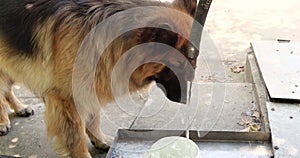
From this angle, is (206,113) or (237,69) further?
(237,69)

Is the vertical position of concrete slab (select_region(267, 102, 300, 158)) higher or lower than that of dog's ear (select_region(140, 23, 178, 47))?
lower

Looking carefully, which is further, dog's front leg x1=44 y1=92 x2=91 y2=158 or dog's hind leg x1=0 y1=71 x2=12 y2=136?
dog's hind leg x1=0 y1=71 x2=12 y2=136

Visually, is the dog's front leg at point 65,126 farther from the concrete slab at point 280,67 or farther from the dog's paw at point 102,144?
the concrete slab at point 280,67

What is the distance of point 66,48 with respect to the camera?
2525mm

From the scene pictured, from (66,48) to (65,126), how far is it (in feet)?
1.96

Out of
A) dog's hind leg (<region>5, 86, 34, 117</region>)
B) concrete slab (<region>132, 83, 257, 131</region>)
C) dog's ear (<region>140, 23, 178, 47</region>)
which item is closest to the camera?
dog's ear (<region>140, 23, 178, 47</region>)

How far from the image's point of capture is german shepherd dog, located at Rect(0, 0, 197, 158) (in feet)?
7.92

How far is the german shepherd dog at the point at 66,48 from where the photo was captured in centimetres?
241

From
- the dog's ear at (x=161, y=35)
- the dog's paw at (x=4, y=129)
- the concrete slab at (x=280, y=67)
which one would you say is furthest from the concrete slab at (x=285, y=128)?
the dog's paw at (x=4, y=129)

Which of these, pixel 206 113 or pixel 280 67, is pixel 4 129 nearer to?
pixel 206 113

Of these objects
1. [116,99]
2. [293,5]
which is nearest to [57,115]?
[116,99]

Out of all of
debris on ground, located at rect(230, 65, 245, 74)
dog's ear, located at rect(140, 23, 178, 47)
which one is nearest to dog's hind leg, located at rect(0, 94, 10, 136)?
dog's ear, located at rect(140, 23, 178, 47)

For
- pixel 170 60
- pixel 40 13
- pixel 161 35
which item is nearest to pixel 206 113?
pixel 170 60

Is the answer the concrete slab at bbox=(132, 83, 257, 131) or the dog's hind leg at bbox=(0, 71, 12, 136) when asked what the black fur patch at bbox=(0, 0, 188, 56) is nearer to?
the dog's hind leg at bbox=(0, 71, 12, 136)
